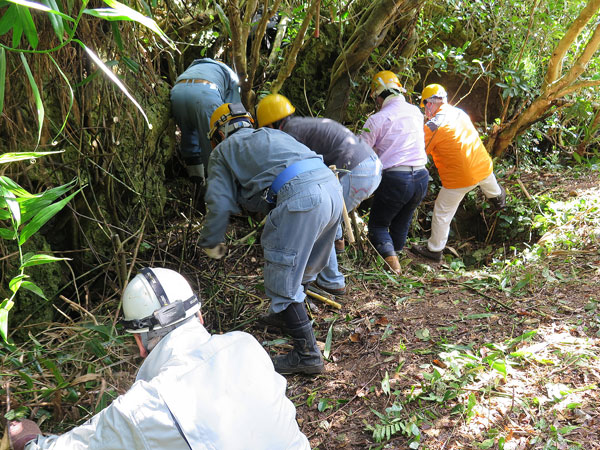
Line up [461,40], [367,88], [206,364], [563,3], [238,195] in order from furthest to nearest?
1. [461,40]
2. [563,3]
3. [367,88]
4. [238,195]
5. [206,364]

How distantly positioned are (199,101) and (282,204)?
6.27ft

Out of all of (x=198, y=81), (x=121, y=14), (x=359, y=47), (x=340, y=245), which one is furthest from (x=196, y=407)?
(x=359, y=47)

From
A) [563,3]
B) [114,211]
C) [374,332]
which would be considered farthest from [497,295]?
[563,3]

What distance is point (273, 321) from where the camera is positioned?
3328mm

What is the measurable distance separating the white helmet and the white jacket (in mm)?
225

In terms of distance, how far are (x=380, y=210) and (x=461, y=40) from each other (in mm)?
3257

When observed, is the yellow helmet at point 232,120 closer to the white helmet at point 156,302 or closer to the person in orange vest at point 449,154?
the white helmet at point 156,302

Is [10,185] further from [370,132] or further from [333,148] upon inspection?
[370,132]

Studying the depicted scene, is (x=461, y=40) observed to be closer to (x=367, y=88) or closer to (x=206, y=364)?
(x=367, y=88)

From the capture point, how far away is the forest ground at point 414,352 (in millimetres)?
2457

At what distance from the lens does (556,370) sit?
2.80 meters

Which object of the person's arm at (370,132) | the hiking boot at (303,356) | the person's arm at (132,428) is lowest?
the hiking boot at (303,356)

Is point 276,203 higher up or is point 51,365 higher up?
point 276,203

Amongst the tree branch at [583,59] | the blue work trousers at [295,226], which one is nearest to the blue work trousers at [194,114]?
the blue work trousers at [295,226]
